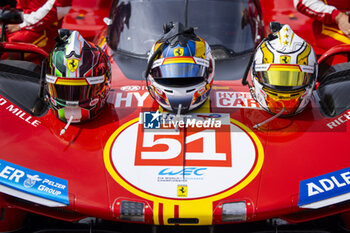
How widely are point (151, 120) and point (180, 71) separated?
0.38 meters

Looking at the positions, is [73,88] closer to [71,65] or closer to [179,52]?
[71,65]

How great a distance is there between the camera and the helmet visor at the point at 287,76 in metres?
2.73

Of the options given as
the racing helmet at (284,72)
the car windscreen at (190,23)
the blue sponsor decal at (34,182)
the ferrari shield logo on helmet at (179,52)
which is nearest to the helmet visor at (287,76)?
the racing helmet at (284,72)

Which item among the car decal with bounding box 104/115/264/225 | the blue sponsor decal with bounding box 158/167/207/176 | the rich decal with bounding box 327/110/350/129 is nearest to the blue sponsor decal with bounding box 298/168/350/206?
the car decal with bounding box 104/115/264/225

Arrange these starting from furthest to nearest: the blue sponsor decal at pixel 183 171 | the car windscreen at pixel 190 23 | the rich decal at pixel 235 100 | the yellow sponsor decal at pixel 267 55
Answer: the car windscreen at pixel 190 23 < the rich decal at pixel 235 100 < the yellow sponsor decal at pixel 267 55 < the blue sponsor decal at pixel 183 171

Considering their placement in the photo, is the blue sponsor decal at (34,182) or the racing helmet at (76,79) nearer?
the blue sponsor decal at (34,182)

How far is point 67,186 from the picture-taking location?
2.44 meters

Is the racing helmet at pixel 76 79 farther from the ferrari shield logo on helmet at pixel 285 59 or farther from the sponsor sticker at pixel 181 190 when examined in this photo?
the ferrari shield logo on helmet at pixel 285 59

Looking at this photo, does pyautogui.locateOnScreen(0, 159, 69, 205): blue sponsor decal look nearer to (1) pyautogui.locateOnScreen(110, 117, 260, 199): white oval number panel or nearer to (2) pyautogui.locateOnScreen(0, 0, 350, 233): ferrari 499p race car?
(2) pyautogui.locateOnScreen(0, 0, 350, 233): ferrari 499p race car

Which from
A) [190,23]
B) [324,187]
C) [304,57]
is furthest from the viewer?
[190,23]

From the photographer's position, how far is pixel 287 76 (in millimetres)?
2738


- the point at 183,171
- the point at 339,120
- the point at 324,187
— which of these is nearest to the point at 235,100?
the point at 339,120

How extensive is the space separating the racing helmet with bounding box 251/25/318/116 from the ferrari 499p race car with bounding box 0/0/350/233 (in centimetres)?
14

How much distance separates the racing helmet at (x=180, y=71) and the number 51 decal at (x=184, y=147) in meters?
0.19
